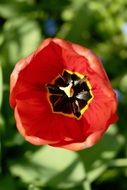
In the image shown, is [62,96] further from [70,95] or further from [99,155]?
[99,155]

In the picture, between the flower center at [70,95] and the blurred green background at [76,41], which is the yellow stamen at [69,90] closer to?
the flower center at [70,95]

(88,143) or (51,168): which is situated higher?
(88,143)

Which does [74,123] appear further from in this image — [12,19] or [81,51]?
[12,19]

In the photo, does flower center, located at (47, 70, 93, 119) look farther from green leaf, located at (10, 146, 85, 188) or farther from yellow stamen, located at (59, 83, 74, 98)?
green leaf, located at (10, 146, 85, 188)

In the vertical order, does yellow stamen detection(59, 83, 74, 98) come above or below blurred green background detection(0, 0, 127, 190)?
above

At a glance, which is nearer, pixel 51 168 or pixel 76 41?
pixel 51 168

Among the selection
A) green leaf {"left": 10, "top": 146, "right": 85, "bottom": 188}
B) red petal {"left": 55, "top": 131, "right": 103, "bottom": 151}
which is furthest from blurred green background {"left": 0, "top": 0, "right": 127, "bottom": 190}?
red petal {"left": 55, "top": 131, "right": 103, "bottom": 151}

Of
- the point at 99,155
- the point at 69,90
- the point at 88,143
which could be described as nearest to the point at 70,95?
the point at 69,90

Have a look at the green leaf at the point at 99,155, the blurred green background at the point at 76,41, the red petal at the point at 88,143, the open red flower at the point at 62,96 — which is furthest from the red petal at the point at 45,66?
the green leaf at the point at 99,155
